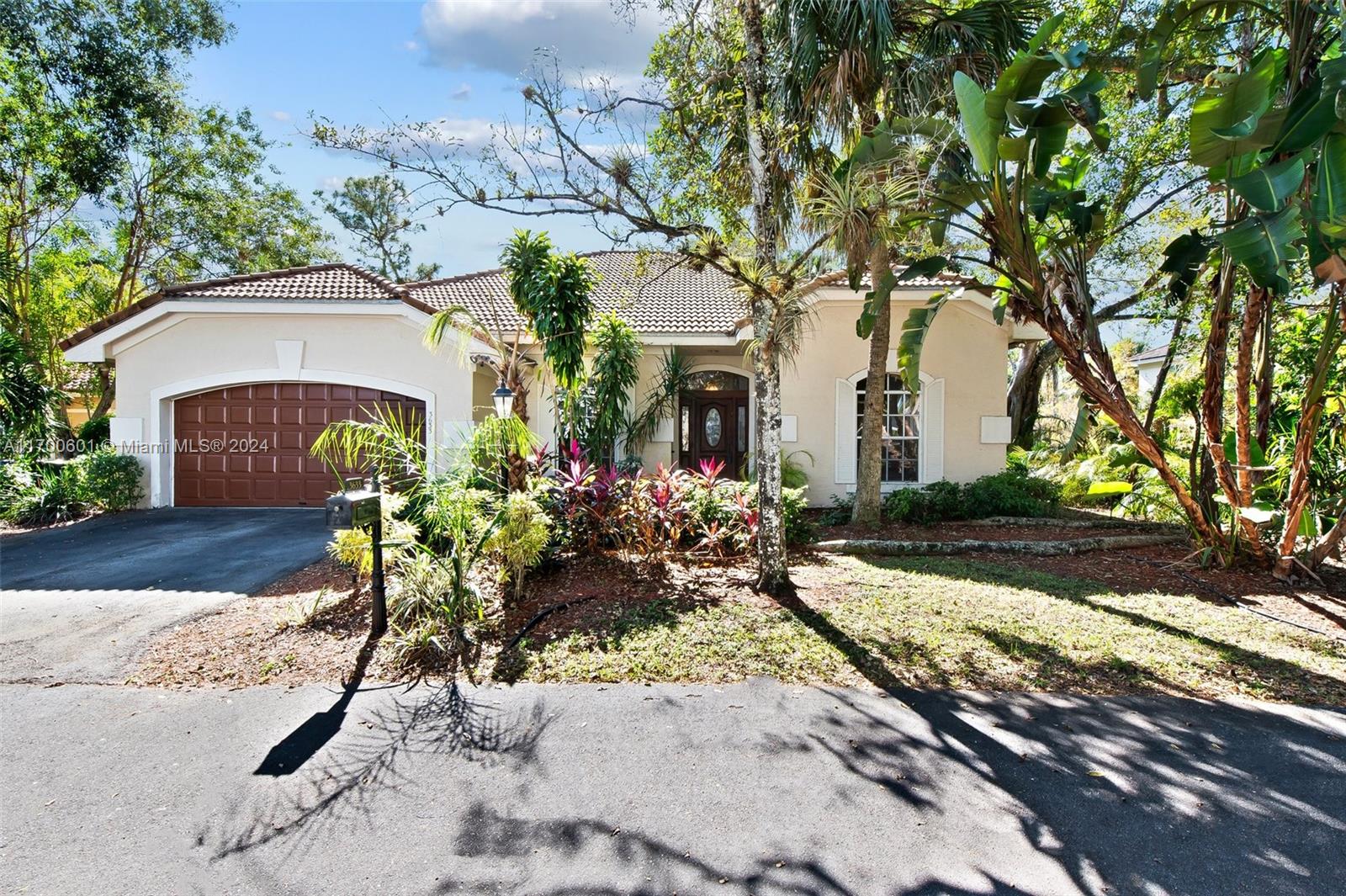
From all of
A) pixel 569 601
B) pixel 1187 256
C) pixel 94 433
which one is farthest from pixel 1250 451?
pixel 94 433

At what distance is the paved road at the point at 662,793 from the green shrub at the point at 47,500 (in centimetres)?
880

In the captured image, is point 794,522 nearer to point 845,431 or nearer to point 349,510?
point 845,431

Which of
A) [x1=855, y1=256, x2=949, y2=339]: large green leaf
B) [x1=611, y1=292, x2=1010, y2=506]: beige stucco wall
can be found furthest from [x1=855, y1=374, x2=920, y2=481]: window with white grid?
[x1=855, y1=256, x2=949, y2=339]: large green leaf

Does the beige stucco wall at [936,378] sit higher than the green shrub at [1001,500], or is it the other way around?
the beige stucco wall at [936,378]

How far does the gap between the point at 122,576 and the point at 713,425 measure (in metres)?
9.85

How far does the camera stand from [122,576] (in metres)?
7.69

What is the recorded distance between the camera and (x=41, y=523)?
11133 mm

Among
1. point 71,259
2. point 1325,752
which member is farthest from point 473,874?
point 71,259

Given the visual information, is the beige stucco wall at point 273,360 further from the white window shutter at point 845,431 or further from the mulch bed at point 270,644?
the white window shutter at point 845,431

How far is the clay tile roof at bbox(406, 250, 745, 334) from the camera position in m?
13.0

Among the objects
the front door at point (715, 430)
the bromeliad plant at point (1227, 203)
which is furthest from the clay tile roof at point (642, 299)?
the bromeliad plant at point (1227, 203)

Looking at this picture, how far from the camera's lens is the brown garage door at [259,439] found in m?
12.4

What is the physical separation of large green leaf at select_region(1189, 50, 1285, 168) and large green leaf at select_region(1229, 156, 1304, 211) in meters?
0.33

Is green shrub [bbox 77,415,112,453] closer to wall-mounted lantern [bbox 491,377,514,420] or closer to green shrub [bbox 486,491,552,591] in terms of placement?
wall-mounted lantern [bbox 491,377,514,420]
